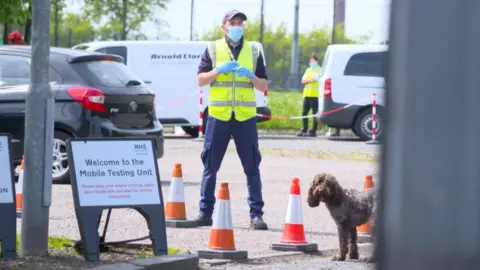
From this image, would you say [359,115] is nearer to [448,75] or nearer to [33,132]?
[33,132]

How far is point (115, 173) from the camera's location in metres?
8.05

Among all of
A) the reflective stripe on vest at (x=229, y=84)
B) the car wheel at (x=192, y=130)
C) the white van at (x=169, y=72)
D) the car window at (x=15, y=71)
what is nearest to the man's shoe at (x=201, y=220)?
the reflective stripe on vest at (x=229, y=84)

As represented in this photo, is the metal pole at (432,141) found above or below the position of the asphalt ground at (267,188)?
above

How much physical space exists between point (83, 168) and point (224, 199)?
1.17 m

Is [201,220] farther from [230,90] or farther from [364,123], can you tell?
[364,123]

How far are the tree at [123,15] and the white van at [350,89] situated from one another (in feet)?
39.8

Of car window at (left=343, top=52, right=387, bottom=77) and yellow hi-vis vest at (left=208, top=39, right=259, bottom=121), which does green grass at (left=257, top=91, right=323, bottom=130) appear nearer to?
car window at (left=343, top=52, right=387, bottom=77)

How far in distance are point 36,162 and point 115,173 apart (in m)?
0.61

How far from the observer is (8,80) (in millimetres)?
13250

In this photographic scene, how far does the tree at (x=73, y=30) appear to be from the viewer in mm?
36528

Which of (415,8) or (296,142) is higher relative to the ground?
(415,8)

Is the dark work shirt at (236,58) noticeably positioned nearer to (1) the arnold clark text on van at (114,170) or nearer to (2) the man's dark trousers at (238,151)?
(2) the man's dark trousers at (238,151)

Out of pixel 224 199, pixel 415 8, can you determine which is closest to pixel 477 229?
pixel 415 8

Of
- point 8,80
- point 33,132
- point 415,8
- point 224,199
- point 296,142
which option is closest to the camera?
point 415,8
